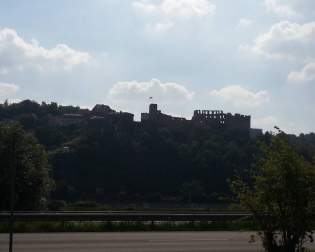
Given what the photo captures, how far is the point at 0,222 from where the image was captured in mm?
26797

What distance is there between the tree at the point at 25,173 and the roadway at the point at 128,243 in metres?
18.3

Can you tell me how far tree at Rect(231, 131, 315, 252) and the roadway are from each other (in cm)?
570

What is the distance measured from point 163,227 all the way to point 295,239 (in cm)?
1575

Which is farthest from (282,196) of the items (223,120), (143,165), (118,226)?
(223,120)

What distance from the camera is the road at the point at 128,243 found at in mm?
18562

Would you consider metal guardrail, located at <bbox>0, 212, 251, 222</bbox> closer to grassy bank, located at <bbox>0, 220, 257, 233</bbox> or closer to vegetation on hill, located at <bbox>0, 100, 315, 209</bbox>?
grassy bank, located at <bbox>0, 220, 257, 233</bbox>

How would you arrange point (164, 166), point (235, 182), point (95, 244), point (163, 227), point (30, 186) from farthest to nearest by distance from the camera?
point (164, 166), point (30, 186), point (163, 227), point (95, 244), point (235, 182)

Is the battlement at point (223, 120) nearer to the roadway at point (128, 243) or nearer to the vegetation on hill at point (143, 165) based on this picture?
the vegetation on hill at point (143, 165)

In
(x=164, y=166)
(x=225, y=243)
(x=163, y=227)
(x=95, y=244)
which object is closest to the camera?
(x=95, y=244)

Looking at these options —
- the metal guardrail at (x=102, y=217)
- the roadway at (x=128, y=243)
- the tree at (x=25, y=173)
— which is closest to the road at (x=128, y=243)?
the roadway at (x=128, y=243)

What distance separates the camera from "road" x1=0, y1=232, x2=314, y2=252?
731 inches

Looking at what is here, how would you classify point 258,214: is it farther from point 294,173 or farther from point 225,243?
point 225,243

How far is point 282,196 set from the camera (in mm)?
13008

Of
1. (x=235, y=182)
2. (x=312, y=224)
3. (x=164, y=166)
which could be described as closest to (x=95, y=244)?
(x=235, y=182)
